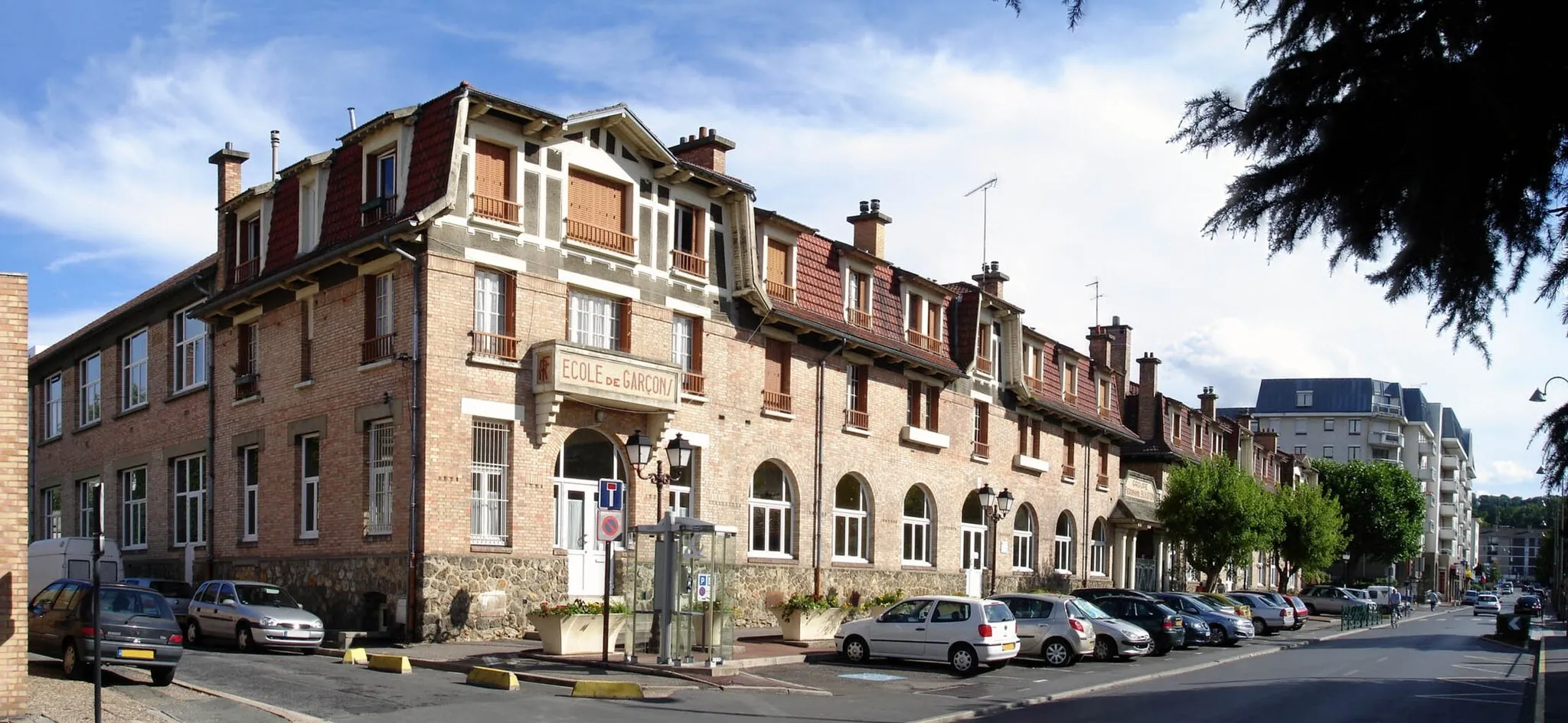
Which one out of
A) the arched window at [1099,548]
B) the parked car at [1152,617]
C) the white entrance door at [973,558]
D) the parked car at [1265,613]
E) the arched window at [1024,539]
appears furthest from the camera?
the arched window at [1099,548]

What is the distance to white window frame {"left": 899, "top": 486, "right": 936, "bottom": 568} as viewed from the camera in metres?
37.4

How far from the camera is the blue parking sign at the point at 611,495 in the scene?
20.0 metres

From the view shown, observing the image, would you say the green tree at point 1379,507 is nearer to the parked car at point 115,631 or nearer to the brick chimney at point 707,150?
the brick chimney at point 707,150

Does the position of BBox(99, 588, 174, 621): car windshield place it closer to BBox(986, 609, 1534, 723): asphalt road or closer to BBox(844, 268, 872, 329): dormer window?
BBox(986, 609, 1534, 723): asphalt road

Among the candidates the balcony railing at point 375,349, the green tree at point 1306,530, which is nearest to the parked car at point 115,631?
the balcony railing at point 375,349

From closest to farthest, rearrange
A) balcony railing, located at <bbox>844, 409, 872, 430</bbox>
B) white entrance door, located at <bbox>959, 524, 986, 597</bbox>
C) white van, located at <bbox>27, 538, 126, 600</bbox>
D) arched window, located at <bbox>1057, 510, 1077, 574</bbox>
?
white van, located at <bbox>27, 538, 126, 600</bbox> → balcony railing, located at <bbox>844, 409, 872, 430</bbox> → white entrance door, located at <bbox>959, 524, 986, 597</bbox> → arched window, located at <bbox>1057, 510, 1077, 574</bbox>

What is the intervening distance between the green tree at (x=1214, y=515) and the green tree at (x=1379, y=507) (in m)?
34.9

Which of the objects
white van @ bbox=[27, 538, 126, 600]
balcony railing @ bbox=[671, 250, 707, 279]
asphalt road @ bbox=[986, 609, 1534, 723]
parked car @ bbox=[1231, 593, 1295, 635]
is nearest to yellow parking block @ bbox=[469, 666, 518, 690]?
asphalt road @ bbox=[986, 609, 1534, 723]

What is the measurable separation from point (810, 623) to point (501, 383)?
771 centimetres

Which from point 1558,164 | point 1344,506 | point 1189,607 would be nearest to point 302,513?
point 1189,607

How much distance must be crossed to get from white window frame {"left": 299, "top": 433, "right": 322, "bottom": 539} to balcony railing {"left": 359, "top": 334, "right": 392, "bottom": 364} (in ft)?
8.28

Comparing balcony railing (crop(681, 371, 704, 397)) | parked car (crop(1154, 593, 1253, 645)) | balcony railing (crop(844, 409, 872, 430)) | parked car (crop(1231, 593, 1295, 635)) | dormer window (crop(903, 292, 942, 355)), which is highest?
dormer window (crop(903, 292, 942, 355))

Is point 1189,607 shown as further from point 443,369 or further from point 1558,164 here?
point 1558,164

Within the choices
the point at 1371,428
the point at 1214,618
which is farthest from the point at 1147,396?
the point at 1371,428
